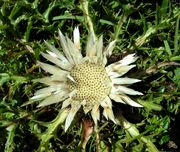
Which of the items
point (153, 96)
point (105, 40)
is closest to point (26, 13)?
point (105, 40)

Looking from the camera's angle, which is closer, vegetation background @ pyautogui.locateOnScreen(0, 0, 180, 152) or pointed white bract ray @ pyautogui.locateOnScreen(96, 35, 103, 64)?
pointed white bract ray @ pyautogui.locateOnScreen(96, 35, 103, 64)

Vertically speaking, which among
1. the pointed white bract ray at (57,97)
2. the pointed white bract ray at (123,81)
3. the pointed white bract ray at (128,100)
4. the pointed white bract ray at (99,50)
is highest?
the pointed white bract ray at (99,50)

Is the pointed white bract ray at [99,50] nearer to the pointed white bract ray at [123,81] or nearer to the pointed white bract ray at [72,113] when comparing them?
the pointed white bract ray at [123,81]

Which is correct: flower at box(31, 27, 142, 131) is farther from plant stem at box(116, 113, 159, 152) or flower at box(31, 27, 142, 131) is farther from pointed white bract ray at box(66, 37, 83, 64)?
plant stem at box(116, 113, 159, 152)

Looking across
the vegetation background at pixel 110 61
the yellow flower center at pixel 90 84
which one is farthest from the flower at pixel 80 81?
the vegetation background at pixel 110 61

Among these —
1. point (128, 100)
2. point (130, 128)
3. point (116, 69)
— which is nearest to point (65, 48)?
point (116, 69)

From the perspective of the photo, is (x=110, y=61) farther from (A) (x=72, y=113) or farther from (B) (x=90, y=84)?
(A) (x=72, y=113)

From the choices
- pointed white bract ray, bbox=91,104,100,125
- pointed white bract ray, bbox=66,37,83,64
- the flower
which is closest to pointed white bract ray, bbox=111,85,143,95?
the flower
